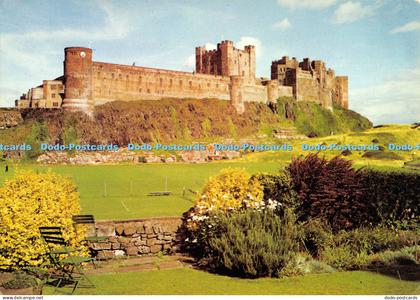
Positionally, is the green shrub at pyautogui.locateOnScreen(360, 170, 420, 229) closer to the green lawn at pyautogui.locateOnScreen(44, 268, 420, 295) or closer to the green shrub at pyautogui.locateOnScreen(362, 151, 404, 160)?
the green lawn at pyautogui.locateOnScreen(44, 268, 420, 295)

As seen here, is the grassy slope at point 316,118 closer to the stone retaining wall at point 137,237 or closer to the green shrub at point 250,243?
the stone retaining wall at point 137,237

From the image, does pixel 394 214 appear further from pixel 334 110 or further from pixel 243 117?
pixel 334 110

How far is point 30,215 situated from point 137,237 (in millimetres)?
3376

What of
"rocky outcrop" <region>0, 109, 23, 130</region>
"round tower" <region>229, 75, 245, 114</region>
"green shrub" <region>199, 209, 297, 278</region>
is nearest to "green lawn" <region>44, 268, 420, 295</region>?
"green shrub" <region>199, 209, 297, 278</region>

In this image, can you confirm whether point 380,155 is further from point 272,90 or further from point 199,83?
point 272,90

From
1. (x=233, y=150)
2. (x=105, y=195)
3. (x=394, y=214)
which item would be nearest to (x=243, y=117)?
(x=233, y=150)

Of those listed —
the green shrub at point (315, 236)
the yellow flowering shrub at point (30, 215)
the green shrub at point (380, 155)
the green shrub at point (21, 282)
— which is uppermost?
the green shrub at point (380, 155)

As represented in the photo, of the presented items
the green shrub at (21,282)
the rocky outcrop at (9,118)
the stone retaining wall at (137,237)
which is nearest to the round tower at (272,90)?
the rocky outcrop at (9,118)

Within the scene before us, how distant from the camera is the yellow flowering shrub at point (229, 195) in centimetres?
1480

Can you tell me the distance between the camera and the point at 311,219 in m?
14.8

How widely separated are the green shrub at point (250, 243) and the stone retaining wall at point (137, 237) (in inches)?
45.1

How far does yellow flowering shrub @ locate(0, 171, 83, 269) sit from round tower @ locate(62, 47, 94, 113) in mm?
48223

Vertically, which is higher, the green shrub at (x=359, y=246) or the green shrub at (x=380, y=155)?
the green shrub at (x=380, y=155)

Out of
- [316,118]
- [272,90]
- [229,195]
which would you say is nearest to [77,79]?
[272,90]
